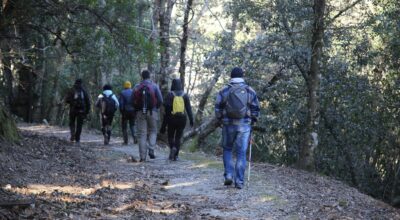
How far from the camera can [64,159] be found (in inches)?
460

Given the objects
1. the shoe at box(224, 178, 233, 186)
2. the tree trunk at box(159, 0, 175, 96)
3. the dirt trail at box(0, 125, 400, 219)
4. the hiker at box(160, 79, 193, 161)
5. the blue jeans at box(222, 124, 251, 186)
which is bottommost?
the dirt trail at box(0, 125, 400, 219)

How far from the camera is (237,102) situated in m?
9.31

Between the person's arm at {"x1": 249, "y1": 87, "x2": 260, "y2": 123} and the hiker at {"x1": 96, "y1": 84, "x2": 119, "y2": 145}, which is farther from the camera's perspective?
the hiker at {"x1": 96, "y1": 84, "x2": 119, "y2": 145}

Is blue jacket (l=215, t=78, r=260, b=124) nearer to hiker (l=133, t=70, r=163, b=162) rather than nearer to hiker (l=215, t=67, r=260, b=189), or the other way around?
hiker (l=215, t=67, r=260, b=189)

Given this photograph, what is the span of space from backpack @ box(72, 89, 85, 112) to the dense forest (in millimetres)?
1095

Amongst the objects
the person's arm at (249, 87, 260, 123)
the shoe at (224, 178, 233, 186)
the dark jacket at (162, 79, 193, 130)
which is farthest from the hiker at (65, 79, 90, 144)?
the person's arm at (249, 87, 260, 123)

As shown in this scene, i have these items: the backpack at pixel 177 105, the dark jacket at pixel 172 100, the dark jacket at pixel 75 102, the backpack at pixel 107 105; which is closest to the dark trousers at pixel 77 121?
the dark jacket at pixel 75 102

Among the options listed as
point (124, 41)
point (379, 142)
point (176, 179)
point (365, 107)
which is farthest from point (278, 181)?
point (379, 142)

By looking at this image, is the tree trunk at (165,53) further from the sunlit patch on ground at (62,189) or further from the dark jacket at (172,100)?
the sunlit patch on ground at (62,189)

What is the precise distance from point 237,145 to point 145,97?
4.07 m

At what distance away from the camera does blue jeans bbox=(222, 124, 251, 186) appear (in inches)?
370

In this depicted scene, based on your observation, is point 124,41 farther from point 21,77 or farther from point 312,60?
point 21,77

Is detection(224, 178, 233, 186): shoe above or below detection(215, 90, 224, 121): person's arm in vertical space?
below

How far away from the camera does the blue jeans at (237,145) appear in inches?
370
